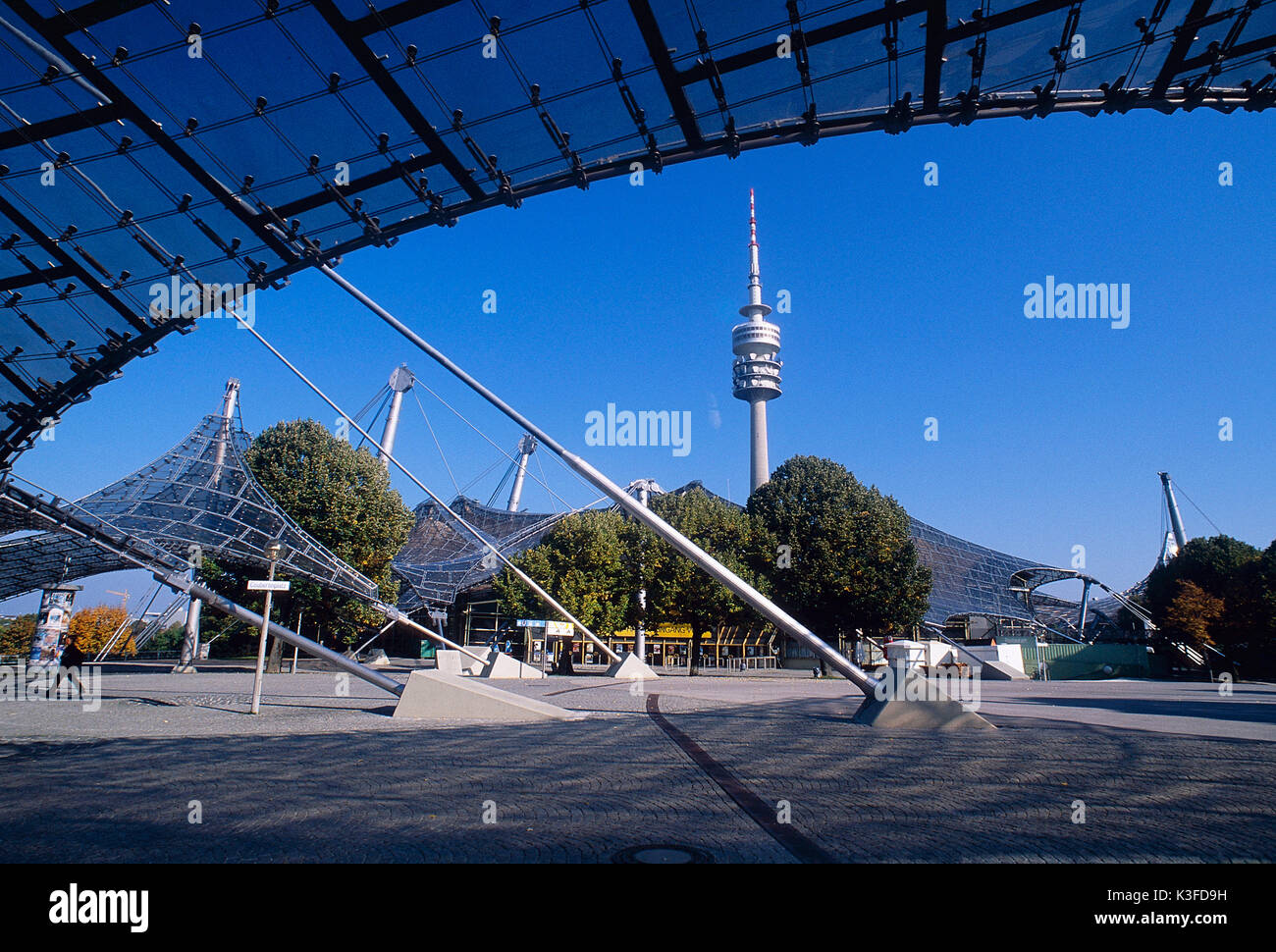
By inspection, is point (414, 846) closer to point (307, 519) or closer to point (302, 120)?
point (302, 120)

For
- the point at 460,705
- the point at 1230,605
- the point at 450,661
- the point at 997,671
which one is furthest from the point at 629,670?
the point at 1230,605

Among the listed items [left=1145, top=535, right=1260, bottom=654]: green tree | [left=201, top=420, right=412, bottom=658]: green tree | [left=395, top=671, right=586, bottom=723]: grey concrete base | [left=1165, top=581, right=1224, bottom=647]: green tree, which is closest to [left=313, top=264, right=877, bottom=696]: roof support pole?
[left=395, top=671, right=586, bottom=723]: grey concrete base

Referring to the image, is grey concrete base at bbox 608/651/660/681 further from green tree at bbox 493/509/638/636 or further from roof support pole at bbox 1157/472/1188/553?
roof support pole at bbox 1157/472/1188/553

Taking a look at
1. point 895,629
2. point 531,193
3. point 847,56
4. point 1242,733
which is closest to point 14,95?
point 531,193

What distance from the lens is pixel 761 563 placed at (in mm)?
48062

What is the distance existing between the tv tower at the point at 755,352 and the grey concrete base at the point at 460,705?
11885 cm

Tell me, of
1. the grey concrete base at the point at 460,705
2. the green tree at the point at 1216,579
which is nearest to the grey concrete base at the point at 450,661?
the grey concrete base at the point at 460,705

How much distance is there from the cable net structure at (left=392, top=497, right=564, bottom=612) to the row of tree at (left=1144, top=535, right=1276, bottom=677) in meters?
50.9

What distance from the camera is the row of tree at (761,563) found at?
1813 inches

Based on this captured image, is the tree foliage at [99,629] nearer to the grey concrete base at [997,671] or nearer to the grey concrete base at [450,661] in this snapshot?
the grey concrete base at [450,661]

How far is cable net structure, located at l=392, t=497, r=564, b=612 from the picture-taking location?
5834 centimetres

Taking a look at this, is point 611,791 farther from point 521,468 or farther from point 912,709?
point 521,468

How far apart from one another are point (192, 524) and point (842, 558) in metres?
36.7

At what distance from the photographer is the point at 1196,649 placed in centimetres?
6066
